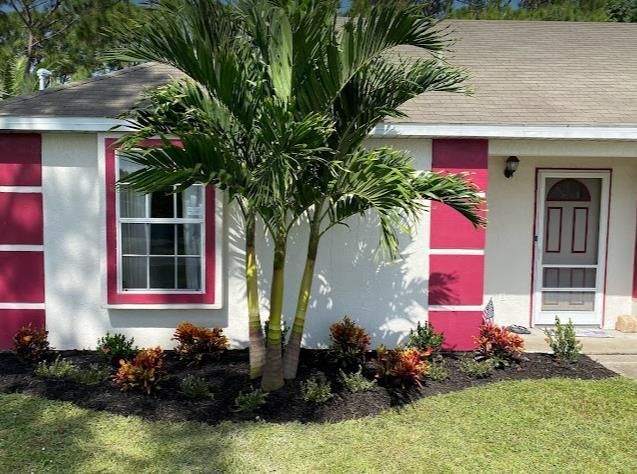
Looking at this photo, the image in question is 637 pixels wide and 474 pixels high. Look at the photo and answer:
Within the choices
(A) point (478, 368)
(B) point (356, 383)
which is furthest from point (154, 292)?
(A) point (478, 368)

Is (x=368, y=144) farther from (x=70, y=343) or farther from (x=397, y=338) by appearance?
(x=70, y=343)

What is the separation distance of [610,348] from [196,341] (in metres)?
4.85

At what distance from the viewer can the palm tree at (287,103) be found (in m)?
3.88

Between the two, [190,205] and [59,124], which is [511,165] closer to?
[190,205]

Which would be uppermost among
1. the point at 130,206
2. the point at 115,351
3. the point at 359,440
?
the point at 130,206

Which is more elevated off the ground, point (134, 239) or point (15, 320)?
point (134, 239)

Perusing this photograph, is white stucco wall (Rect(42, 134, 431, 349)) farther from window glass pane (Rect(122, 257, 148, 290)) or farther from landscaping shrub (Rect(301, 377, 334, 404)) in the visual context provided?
landscaping shrub (Rect(301, 377, 334, 404))

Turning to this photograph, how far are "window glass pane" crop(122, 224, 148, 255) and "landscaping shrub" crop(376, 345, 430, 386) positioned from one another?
290cm

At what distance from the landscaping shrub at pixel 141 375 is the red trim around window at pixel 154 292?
3.83 feet

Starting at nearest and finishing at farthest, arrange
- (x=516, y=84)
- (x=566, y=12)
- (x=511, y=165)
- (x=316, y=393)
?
(x=316, y=393) → (x=511, y=165) → (x=516, y=84) → (x=566, y=12)

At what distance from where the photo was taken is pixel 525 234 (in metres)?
7.17

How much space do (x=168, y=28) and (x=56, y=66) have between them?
42.5 feet

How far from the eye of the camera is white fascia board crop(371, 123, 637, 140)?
19.0 ft

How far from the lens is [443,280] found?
6.13m
